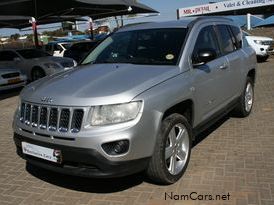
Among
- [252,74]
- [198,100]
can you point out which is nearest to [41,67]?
[252,74]

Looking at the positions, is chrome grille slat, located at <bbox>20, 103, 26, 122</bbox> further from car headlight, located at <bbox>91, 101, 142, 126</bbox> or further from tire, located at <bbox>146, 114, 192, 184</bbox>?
tire, located at <bbox>146, 114, 192, 184</bbox>

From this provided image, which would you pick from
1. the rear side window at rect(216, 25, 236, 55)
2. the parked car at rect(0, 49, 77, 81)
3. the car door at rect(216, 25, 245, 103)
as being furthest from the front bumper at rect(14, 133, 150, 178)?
the parked car at rect(0, 49, 77, 81)

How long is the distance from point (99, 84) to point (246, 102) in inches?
158

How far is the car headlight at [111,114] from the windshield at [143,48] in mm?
1163

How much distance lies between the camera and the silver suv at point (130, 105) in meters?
4.09

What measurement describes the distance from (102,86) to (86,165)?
0.84 m

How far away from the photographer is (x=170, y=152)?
469 centimetres

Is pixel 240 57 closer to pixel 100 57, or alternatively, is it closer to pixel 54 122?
pixel 100 57

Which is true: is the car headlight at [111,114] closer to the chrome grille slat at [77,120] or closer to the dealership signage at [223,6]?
the chrome grille slat at [77,120]

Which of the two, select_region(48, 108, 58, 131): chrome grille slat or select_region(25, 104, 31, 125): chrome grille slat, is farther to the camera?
select_region(25, 104, 31, 125): chrome grille slat

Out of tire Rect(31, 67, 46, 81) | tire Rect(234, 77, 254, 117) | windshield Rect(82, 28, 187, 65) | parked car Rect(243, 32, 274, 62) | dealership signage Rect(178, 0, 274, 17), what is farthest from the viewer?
dealership signage Rect(178, 0, 274, 17)

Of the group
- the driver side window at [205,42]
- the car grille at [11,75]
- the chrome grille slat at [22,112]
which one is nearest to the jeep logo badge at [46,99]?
the chrome grille slat at [22,112]

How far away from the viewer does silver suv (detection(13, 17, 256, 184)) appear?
13.4 ft

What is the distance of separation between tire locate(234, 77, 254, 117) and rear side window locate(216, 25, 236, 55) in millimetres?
925
